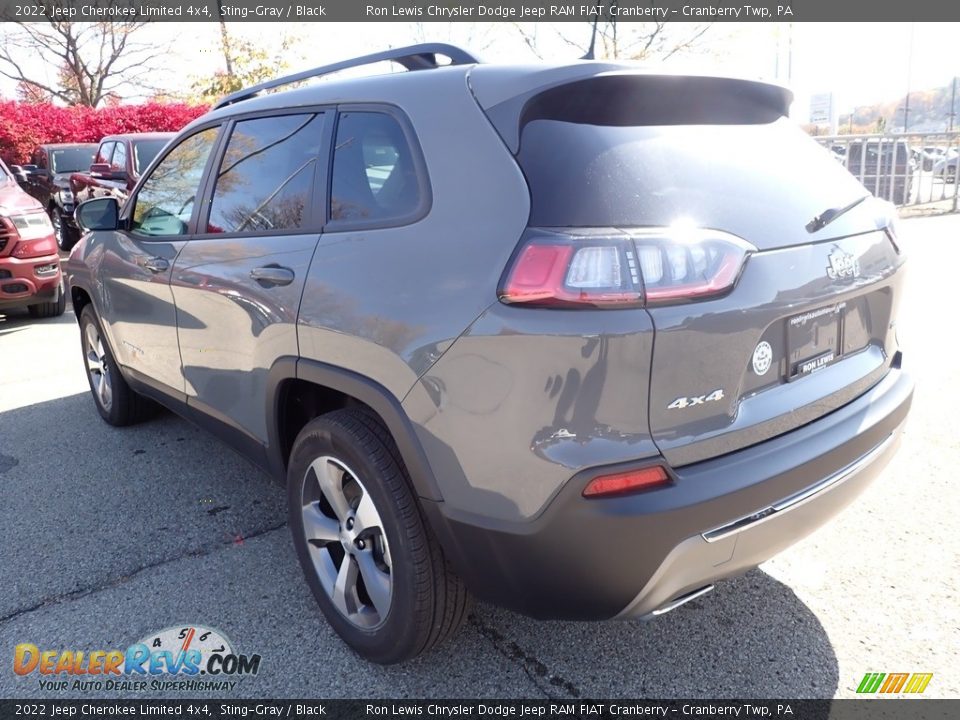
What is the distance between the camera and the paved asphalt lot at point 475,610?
2479 mm

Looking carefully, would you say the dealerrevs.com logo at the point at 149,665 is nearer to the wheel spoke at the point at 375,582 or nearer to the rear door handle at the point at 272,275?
the wheel spoke at the point at 375,582

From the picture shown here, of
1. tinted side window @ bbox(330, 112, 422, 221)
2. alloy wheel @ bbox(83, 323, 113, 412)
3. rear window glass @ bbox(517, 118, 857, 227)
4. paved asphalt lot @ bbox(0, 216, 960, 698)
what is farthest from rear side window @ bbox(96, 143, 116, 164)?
rear window glass @ bbox(517, 118, 857, 227)

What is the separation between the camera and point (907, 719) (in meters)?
2.25

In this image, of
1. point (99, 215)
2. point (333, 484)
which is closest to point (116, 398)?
point (99, 215)

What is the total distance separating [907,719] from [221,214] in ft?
9.77

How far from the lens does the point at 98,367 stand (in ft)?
16.4

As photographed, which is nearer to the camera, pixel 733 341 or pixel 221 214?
pixel 733 341

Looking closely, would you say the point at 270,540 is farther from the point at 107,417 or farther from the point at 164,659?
the point at 107,417

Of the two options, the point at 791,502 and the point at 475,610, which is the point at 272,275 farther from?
the point at 791,502

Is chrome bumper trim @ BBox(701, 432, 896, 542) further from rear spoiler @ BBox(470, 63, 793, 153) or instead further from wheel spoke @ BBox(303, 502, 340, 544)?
wheel spoke @ BBox(303, 502, 340, 544)

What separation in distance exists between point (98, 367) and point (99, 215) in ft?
4.08

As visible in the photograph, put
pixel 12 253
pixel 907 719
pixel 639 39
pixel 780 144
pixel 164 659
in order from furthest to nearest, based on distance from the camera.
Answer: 1. pixel 639 39
2. pixel 12 253
3. pixel 164 659
4. pixel 780 144
5. pixel 907 719

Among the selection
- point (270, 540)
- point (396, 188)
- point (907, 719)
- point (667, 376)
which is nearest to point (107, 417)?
point (270, 540)

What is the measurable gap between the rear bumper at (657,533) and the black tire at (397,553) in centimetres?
13
